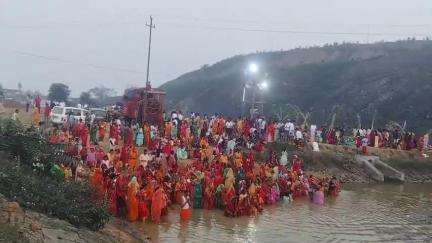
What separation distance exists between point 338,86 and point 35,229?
5162 cm

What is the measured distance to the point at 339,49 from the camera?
7894 centimetres

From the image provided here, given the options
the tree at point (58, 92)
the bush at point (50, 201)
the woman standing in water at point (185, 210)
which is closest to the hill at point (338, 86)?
the tree at point (58, 92)

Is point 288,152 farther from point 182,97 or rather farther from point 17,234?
point 182,97

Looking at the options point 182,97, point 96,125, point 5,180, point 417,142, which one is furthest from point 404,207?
point 182,97

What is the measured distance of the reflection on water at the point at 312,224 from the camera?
15.1m

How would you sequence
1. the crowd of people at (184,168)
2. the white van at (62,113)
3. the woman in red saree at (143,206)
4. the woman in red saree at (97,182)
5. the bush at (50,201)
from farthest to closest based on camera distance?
the white van at (62,113) → the crowd of people at (184,168) → the woman in red saree at (143,206) → the woman in red saree at (97,182) → the bush at (50,201)

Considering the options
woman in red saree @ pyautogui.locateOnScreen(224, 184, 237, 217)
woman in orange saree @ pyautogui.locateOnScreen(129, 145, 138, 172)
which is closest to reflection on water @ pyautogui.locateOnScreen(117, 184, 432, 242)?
woman in red saree @ pyautogui.locateOnScreen(224, 184, 237, 217)

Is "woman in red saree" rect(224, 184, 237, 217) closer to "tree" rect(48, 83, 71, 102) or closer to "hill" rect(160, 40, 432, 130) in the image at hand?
"hill" rect(160, 40, 432, 130)

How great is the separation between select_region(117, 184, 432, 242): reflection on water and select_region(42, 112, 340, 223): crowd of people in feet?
1.75

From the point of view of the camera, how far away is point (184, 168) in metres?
20.5

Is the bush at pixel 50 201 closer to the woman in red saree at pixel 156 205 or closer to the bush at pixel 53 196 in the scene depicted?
the bush at pixel 53 196

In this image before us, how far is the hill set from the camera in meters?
49.3

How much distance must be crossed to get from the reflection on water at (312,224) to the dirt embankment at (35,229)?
3.20 meters

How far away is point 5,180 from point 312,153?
63.4ft
